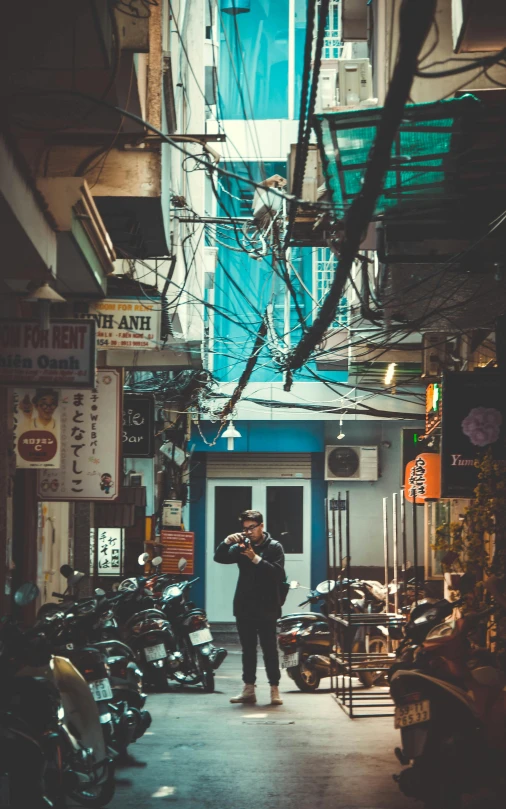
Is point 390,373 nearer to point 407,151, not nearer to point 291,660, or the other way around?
point 291,660

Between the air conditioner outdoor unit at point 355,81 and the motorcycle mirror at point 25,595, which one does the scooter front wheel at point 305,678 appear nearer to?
the motorcycle mirror at point 25,595

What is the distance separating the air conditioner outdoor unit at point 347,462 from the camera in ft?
77.0

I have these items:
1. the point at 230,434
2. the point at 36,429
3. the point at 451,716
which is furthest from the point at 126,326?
the point at 230,434

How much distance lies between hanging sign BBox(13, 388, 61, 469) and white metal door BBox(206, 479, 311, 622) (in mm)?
14202

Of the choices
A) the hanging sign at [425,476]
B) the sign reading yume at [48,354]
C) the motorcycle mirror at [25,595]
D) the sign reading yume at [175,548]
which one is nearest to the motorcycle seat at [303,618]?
the hanging sign at [425,476]

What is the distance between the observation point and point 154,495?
20250 millimetres

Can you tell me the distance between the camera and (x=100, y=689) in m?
7.45

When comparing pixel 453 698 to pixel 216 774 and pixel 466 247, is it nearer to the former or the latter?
pixel 216 774

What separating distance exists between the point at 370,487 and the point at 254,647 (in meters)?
12.3

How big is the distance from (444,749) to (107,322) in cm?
697

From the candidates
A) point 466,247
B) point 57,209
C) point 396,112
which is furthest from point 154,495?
point 396,112

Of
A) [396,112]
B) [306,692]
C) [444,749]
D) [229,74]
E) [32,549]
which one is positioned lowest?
[306,692]

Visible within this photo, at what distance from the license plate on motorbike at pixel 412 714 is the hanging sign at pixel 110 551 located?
11.3 m

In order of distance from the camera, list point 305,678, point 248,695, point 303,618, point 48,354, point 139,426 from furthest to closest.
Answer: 1. point 139,426
2. point 303,618
3. point 305,678
4. point 248,695
5. point 48,354
